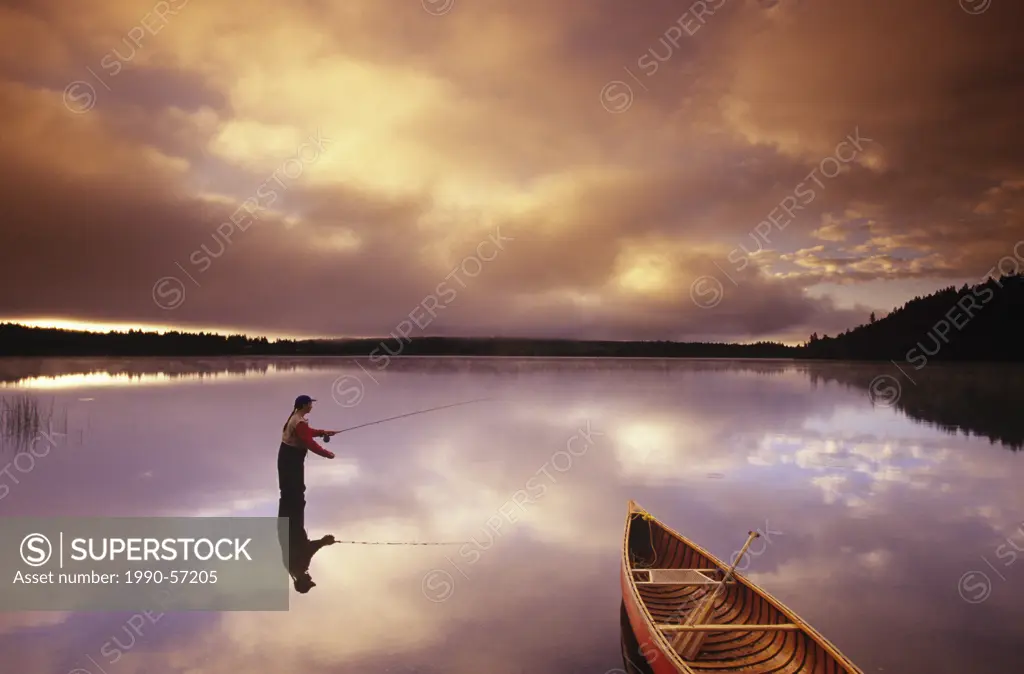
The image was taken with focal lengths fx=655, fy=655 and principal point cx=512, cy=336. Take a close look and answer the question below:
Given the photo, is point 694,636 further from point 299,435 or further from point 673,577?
point 299,435

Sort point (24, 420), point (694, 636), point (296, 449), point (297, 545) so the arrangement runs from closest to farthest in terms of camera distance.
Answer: point (694, 636), point (296, 449), point (297, 545), point (24, 420)

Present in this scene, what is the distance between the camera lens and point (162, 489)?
18359mm

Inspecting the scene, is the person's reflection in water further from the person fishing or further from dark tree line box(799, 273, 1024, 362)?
dark tree line box(799, 273, 1024, 362)

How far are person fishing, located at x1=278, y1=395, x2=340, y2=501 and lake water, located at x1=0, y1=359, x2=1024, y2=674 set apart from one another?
1.42m

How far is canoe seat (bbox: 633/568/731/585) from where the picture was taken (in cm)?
893

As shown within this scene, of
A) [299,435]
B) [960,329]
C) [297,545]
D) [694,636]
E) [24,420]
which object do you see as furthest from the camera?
[960,329]

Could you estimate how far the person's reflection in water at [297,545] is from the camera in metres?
10.9

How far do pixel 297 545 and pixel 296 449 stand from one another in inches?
75.1

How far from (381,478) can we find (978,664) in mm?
15871

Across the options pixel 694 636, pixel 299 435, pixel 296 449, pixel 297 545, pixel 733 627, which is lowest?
pixel 694 636

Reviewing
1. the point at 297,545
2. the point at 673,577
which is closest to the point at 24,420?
the point at 297,545

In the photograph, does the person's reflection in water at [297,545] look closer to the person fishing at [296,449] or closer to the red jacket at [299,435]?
the person fishing at [296,449]

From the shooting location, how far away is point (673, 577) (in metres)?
9.30

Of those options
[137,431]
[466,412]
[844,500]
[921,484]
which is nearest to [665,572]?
[844,500]
